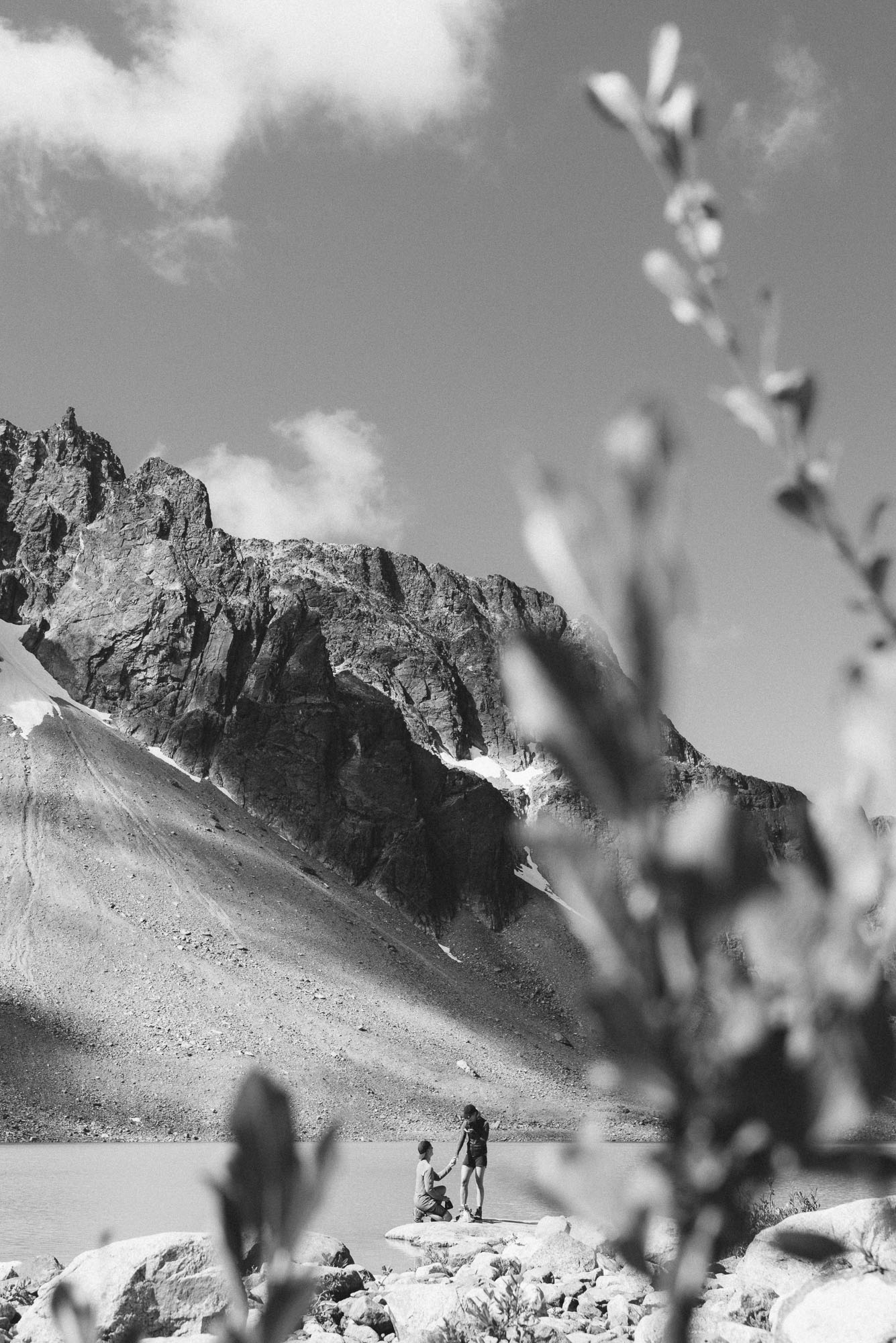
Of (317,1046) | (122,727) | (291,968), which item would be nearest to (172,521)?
(122,727)

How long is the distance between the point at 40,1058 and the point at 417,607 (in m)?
115

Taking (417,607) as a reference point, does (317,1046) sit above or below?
below

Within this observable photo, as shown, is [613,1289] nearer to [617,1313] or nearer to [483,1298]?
[617,1313]

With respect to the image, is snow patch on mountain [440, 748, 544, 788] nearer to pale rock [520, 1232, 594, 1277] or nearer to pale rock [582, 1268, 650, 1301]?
pale rock [520, 1232, 594, 1277]

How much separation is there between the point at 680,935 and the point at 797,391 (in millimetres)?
448

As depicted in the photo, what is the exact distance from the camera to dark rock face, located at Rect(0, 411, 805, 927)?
8831 centimetres

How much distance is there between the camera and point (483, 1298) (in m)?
9.38

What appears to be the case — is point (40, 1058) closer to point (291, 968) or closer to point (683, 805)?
point (291, 968)

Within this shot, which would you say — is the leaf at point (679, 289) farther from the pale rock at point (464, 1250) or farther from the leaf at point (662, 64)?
the pale rock at point (464, 1250)

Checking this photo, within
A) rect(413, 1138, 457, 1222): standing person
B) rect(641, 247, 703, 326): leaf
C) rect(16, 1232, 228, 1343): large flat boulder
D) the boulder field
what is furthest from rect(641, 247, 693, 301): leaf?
A: rect(413, 1138, 457, 1222): standing person

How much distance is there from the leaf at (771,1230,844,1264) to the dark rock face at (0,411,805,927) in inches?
2837

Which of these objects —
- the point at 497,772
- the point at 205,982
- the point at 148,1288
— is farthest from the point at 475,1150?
the point at 497,772

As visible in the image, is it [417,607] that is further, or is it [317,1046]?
[417,607]

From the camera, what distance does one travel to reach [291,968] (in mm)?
66188
